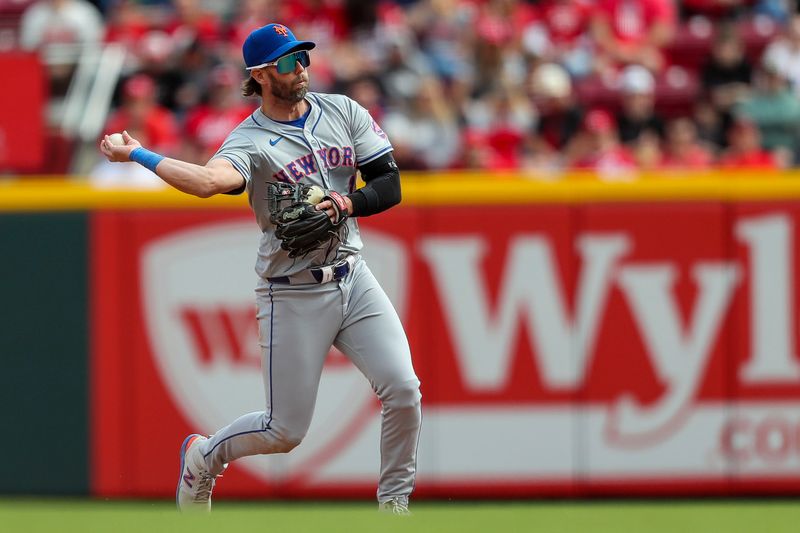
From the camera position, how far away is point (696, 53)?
12.2 meters

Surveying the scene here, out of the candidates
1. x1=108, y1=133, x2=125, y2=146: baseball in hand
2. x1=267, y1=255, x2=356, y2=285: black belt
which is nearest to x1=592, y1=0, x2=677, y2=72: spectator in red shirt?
x1=267, y1=255, x2=356, y2=285: black belt

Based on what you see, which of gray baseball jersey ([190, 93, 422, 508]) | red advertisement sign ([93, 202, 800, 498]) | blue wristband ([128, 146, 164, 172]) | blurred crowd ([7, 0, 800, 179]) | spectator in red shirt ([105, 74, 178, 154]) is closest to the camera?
blue wristband ([128, 146, 164, 172])

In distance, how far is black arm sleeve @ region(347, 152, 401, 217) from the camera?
601cm

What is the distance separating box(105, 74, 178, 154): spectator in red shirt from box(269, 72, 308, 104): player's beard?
15.5 feet

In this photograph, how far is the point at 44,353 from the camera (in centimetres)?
916

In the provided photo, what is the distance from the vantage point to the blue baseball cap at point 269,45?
587 centimetres

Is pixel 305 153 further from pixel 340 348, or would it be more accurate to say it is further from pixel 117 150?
pixel 340 348

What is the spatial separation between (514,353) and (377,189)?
10.4 ft

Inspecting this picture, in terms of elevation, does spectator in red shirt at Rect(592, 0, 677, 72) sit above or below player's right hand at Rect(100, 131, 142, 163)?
above

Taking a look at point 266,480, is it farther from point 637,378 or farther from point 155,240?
point 637,378

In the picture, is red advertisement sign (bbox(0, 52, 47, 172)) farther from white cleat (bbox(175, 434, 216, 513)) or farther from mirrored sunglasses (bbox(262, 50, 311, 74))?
mirrored sunglasses (bbox(262, 50, 311, 74))

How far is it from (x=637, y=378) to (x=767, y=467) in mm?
949

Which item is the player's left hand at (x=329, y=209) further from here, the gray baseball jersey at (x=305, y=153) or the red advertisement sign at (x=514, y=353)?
the red advertisement sign at (x=514, y=353)

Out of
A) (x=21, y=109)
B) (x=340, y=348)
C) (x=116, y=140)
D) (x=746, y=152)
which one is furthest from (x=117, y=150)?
(x=746, y=152)
